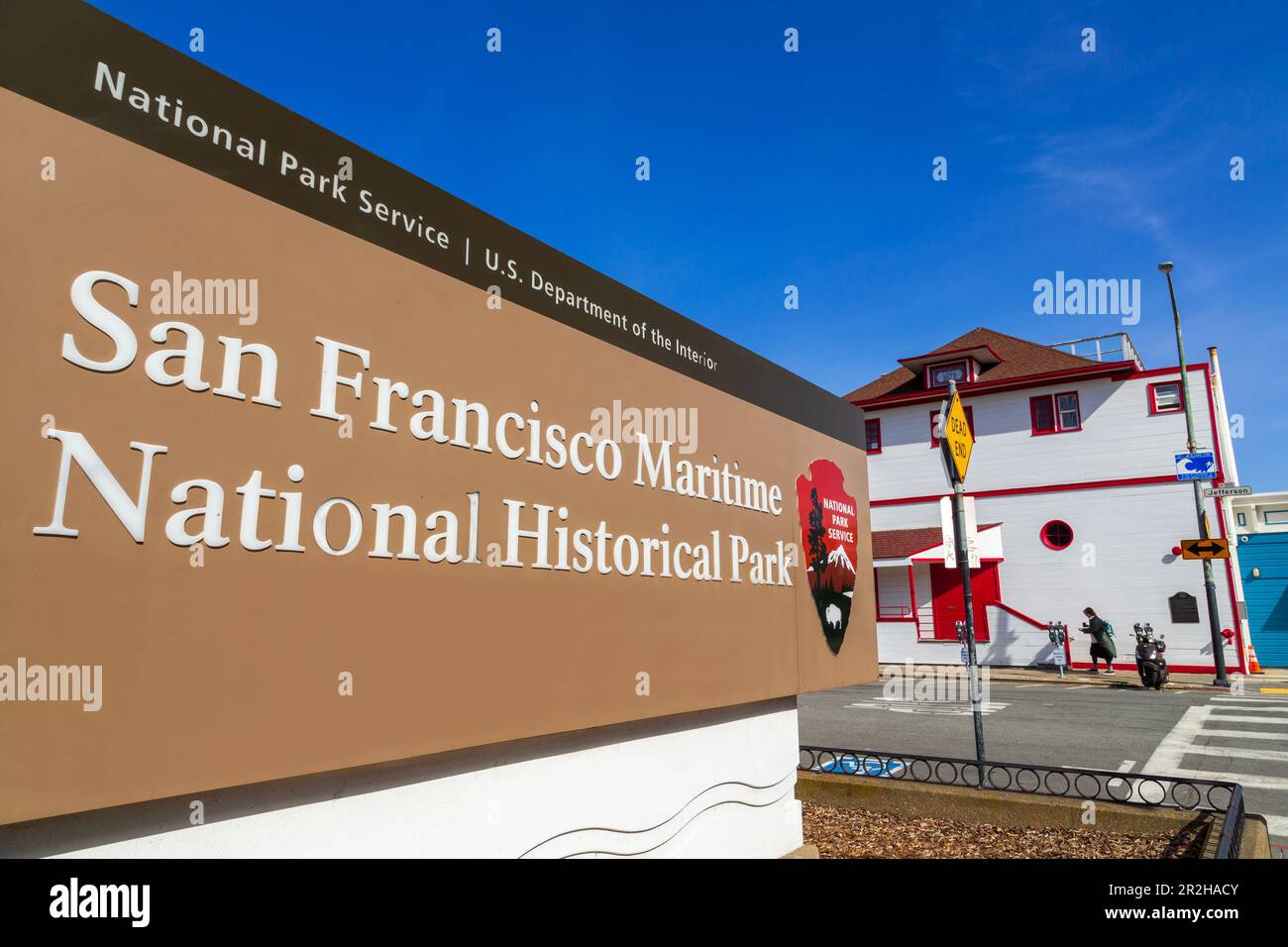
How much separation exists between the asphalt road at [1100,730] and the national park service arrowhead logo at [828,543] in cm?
388

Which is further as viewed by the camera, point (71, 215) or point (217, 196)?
point (217, 196)

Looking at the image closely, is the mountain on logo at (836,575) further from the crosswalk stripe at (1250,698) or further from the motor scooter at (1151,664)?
the motor scooter at (1151,664)

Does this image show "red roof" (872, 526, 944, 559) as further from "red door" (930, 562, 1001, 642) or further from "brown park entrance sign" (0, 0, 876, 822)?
"brown park entrance sign" (0, 0, 876, 822)

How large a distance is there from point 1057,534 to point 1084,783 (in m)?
17.4

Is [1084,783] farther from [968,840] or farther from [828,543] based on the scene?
[828,543]

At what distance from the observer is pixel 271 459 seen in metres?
2.27

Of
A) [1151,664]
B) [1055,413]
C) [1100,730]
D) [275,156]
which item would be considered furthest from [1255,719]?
[275,156]

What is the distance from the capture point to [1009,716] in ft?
41.3

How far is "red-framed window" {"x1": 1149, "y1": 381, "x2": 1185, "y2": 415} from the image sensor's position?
21203 mm
